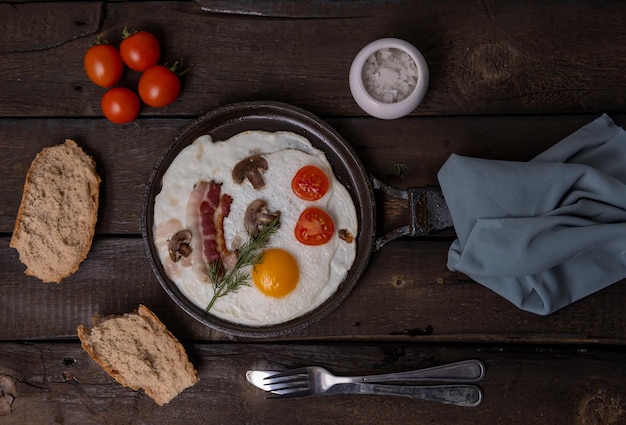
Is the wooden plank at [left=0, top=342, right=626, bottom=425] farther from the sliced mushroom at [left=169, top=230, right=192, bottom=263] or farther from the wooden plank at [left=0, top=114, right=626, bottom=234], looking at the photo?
the wooden plank at [left=0, top=114, right=626, bottom=234]

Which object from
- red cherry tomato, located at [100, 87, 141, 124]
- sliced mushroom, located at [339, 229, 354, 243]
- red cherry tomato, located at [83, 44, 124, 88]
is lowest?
sliced mushroom, located at [339, 229, 354, 243]

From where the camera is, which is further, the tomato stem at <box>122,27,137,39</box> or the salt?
the tomato stem at <box>122,27,137,39</box>

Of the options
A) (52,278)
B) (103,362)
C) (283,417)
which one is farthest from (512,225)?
(52,278)

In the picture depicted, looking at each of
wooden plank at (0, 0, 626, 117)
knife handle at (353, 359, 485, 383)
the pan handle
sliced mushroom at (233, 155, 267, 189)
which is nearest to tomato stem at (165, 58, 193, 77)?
wooden plank at (0, 0, 626, 117)

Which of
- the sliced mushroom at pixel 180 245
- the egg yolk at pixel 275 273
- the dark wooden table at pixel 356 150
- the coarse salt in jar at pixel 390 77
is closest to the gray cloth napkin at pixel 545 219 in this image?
the dark wooden table at pixel 356 150

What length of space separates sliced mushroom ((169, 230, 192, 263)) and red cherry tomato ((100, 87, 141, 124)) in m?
0.64

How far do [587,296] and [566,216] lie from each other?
50 centimetres

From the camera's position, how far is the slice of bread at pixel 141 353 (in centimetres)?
262

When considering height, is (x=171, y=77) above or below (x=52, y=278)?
above

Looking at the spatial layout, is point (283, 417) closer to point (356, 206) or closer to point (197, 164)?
point (356, 206)

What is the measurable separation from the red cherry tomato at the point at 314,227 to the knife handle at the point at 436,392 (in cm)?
71

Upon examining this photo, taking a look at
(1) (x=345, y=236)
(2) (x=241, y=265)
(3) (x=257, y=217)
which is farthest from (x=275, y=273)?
(1) (x=345, y=236)

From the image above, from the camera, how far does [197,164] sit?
2656mm

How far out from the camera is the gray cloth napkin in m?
2.41
